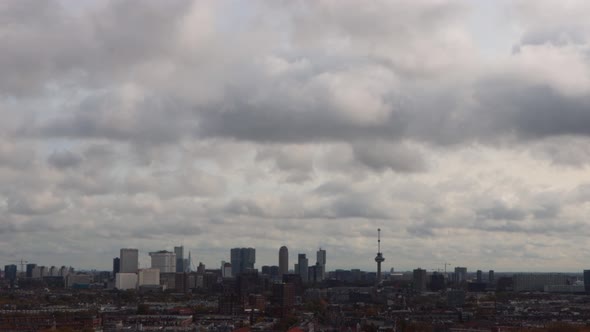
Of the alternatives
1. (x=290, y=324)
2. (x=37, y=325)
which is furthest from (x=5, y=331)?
(x=290, y=324)

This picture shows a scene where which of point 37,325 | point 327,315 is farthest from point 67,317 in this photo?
point 327,315

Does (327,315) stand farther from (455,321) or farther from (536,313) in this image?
(536,313)

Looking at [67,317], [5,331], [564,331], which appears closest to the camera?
[564,331]

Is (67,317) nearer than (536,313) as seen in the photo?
Yes

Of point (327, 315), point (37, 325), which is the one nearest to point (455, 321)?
point (327, 315)

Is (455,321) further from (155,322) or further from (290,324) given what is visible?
(155,322)

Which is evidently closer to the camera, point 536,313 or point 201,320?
point 201,320

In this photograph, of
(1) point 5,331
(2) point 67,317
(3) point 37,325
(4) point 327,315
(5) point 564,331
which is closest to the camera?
(5) point 564,331

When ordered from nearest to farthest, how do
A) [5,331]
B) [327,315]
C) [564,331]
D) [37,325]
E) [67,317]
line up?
1. [564,331]
2. [5,331]
3. [37,325]
4. [67,317]
5. [327,315]
